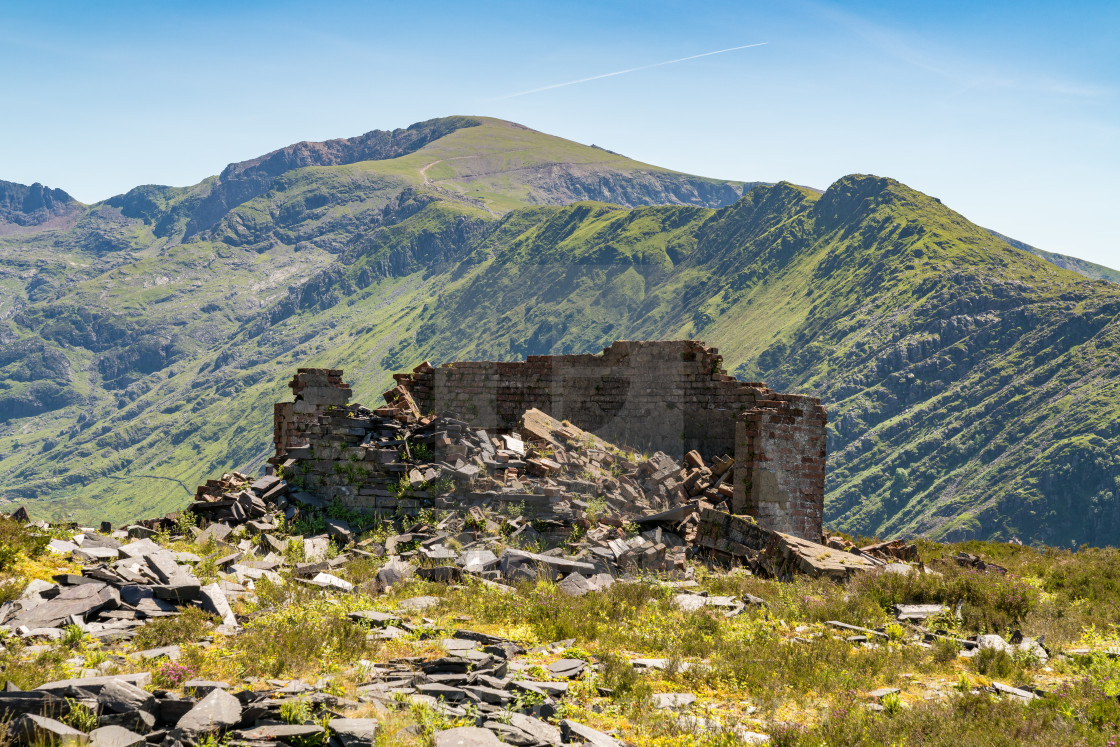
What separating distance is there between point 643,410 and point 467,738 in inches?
511

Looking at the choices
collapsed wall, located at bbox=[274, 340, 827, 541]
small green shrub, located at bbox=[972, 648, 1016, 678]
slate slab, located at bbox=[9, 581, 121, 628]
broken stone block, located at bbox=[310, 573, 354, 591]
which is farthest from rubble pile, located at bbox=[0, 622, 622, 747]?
collapsed wall, located at bbox=[274, 340, 827, 541]

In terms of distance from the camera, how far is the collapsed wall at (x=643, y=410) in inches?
613

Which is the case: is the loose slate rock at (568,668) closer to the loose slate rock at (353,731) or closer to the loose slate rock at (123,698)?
the loose slate rock at (353,731)

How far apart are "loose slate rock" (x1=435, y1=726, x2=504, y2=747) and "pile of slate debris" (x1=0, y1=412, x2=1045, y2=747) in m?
0.02

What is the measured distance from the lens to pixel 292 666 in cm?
764

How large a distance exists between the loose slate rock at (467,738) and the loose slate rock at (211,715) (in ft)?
5.04

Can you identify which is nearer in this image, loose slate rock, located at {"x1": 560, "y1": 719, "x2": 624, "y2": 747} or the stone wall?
loose slate rock, located at {"x1": 560, "y1": 719, "x2": 624, "y2": 747}

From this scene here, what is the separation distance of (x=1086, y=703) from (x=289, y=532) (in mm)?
12063

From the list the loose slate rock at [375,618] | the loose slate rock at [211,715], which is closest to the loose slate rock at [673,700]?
the loose slate rock at [375,618]

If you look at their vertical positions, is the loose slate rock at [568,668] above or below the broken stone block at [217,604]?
below

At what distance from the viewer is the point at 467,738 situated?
6016 mm

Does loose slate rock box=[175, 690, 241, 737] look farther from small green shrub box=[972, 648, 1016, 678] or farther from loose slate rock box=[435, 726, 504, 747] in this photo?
small green shrub box=[972, 648, 1016, 678]

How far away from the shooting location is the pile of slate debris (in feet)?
20.0

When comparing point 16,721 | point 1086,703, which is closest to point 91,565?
point 16,721
